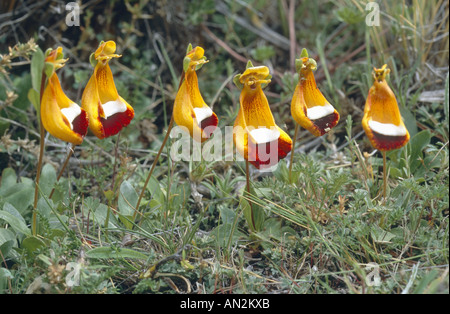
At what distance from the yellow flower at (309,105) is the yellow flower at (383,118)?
133 millimetres

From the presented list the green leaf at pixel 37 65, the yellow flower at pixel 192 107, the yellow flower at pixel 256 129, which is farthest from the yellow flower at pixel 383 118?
the green leaf at pixel 37 65

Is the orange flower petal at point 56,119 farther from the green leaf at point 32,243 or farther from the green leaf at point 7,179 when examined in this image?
the green leaf at point 7,179

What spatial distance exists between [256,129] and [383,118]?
1.22 feet

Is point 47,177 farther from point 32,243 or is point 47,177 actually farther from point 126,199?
point 32,243

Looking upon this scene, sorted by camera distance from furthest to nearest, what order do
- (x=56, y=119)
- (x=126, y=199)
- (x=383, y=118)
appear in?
(x=126, y=199) < (x=383, y=118) < (x=56, y=119)

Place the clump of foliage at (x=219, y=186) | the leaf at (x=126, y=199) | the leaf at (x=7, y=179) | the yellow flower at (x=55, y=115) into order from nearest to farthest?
1. the yellow flower at (x=55, y=115)
2. the clump of foliage at (x=219, y=186)
3. the leaf at (x=126, y=199)
4. the leaf at (x=7, y=179)

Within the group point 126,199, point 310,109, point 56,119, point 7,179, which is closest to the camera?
point 56,119

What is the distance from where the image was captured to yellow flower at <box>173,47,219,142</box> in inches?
59.5

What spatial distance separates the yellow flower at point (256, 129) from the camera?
1.48 meters

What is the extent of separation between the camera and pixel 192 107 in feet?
5.07

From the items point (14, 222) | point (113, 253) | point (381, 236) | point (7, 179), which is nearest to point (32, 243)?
point (14, 222)

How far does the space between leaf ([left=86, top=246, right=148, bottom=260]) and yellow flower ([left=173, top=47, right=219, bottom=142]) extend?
0.39m

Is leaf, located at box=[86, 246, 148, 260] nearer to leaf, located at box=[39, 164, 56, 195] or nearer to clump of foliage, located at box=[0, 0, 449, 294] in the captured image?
clump of foliage, located at box=[0, 0, 449, 294]

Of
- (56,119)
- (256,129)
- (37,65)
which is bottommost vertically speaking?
(256,129)
